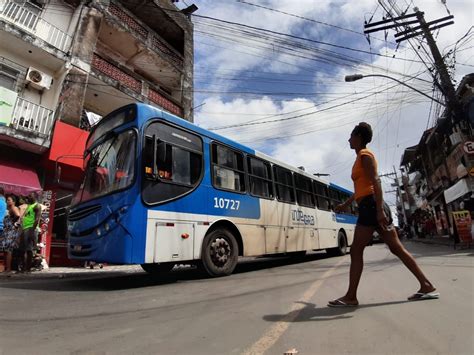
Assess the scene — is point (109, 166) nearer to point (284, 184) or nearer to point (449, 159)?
point (284, 184)

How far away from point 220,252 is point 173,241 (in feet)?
4.00

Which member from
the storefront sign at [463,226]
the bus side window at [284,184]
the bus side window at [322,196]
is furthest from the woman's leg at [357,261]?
the storefront sign at [463,226]

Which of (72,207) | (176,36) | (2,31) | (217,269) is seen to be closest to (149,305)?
(217,269)

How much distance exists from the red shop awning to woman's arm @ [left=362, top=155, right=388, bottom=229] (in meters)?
10.4

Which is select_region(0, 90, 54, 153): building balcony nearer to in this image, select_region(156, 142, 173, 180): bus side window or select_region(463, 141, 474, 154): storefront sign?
select_region(156, 142, 173, 180): bus side window

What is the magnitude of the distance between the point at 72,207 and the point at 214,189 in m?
2.53

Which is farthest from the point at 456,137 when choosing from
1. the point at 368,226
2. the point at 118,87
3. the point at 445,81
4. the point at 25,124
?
the point at 25,124

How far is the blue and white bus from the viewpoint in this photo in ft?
18.3

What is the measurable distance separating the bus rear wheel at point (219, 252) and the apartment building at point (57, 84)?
4.91 m

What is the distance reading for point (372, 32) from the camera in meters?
15.9

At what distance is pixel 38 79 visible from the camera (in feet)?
42.6

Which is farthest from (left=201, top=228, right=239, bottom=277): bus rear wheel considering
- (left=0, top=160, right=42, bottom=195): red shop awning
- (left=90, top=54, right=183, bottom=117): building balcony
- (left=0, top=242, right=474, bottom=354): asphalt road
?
(left=90, top=54, right=183, bottom=117): building balcony

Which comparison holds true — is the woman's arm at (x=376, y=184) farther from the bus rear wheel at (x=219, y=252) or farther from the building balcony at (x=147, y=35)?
the building balcony at (x=147, y=35)

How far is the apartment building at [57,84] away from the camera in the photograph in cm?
1164
